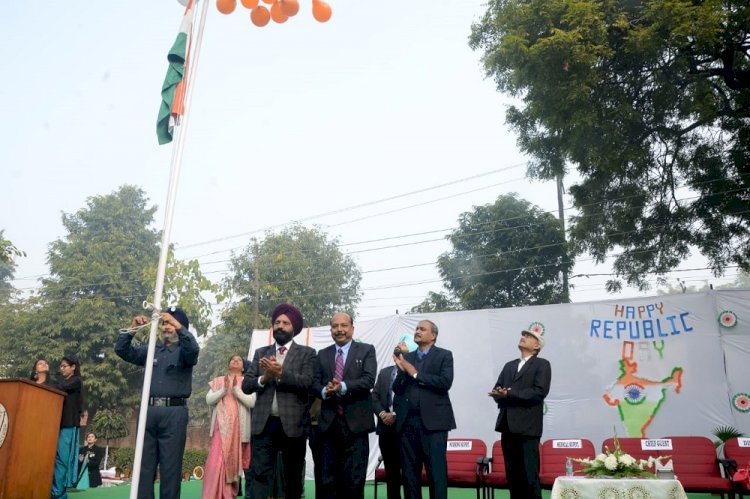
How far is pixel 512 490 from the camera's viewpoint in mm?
5945

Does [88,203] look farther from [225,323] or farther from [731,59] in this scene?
[731,59]

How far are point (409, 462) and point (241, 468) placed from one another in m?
2.63

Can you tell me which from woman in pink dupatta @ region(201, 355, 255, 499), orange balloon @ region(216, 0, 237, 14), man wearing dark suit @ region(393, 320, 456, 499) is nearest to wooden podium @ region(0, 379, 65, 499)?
woman in pink dupatta @ region(201, 355, 255, 499)

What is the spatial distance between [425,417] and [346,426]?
0.92 metres

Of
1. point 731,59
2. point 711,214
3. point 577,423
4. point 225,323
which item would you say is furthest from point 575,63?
point 225,323

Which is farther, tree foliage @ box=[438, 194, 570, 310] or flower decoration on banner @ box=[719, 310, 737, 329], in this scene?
tree foliage @ box=[438, 194, 570, 310]

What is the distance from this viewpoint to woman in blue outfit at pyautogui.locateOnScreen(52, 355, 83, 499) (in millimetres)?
6730

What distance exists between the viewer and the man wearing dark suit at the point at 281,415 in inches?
197

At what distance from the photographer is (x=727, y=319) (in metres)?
8.67

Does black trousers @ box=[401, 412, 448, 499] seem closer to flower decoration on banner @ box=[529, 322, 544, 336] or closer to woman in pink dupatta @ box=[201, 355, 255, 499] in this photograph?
woman in pink dupatta @ box=[201, 355, 255, 499]

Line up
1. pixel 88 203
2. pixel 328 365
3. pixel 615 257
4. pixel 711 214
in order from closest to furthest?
pixel 328 365, pixel 711 214, pixel 615 257, pixel 88 203

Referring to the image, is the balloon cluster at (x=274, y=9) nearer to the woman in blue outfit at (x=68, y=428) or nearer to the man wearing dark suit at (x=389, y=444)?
the man wearing dark suit at (x=389, y=444)

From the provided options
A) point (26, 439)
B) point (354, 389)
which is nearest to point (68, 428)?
point (26, 439)

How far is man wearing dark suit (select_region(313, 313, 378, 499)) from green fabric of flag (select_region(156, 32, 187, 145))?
2.45 meters
